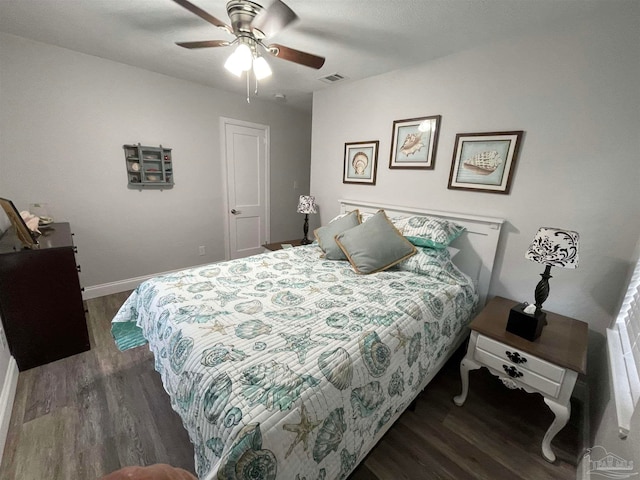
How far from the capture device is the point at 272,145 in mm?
3988

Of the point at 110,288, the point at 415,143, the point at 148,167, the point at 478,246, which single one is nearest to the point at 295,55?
the point at 415,143

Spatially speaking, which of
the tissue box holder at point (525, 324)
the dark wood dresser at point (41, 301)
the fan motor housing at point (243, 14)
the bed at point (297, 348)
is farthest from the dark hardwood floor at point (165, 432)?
the fan motor housing at point (243, 14)

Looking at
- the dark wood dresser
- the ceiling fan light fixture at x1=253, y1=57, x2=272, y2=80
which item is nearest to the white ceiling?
the ceiling fan light fixture at x1=253, y1=57, x2=272, y2=80

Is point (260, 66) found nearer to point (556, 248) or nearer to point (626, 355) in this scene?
point (556, 248)

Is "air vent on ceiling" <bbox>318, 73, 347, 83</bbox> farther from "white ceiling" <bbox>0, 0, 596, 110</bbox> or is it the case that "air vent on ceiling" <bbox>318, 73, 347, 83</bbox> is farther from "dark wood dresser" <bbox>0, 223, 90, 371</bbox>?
"dark wood dresser" <bbox>0, 223, 90, 371</bbox>

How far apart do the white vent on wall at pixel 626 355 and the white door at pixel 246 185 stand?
380 cm

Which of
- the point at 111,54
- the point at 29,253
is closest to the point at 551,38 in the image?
the point at 111,54

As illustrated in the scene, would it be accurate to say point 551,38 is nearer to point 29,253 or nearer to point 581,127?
point 581,127

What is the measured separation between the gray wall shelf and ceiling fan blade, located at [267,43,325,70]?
6.68 ft

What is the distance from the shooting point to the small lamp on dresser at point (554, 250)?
1.37 m

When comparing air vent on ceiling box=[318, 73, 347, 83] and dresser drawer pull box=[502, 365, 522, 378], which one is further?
air vent on ceiling box=[318, 73, 347, 83]

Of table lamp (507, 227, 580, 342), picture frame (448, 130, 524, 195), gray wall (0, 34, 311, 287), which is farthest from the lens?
gray wall (0, 34, 311, 287)

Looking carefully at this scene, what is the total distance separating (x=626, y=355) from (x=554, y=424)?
49 centimetres

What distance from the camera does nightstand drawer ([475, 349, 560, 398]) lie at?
138 cm
